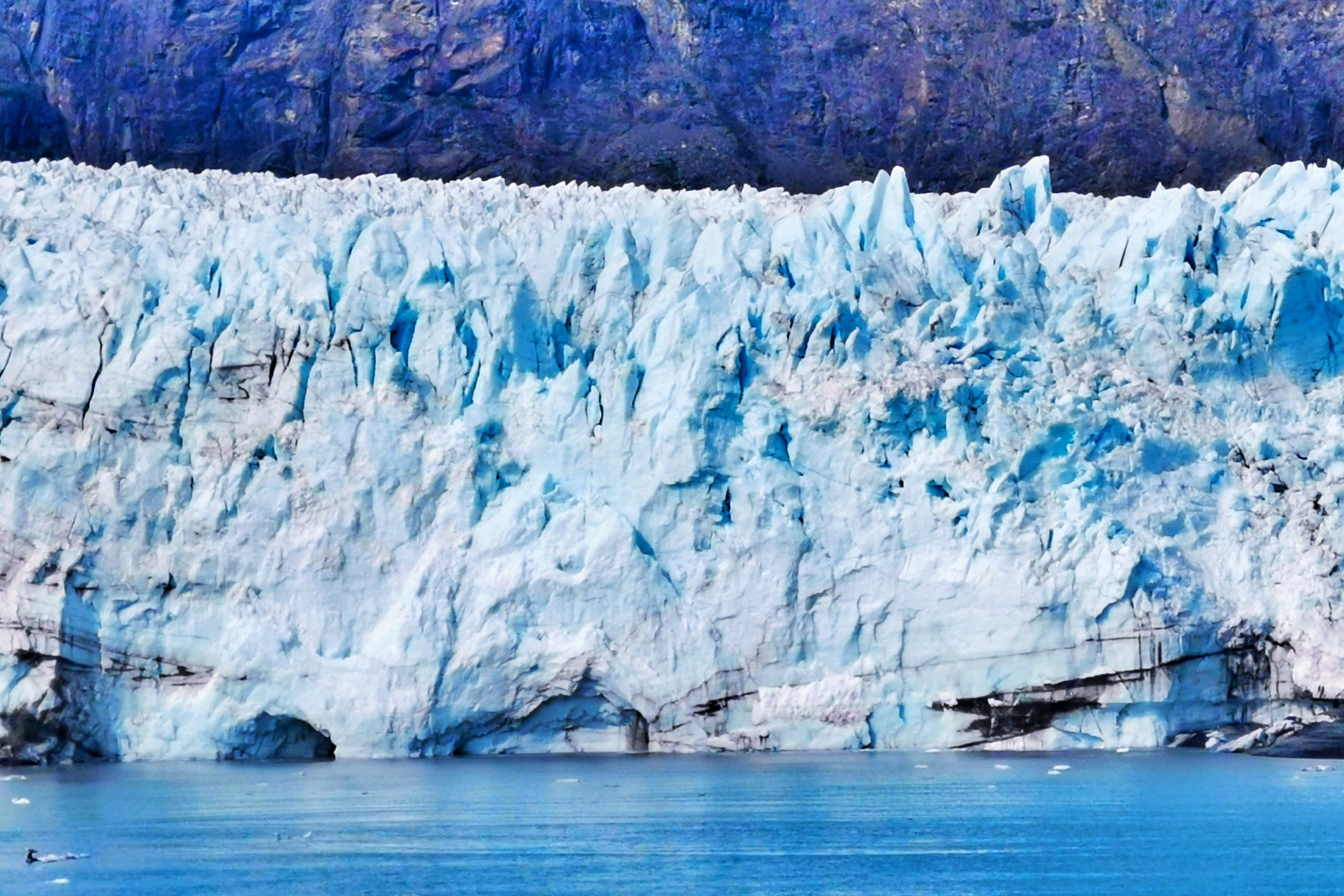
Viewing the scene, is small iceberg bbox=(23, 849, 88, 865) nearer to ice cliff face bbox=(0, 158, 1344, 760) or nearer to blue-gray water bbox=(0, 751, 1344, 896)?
blue-gray water bbox=(0, 751, 1344, 896)

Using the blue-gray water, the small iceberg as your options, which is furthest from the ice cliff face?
the small iceberg

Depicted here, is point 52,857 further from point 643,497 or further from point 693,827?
point 643,497

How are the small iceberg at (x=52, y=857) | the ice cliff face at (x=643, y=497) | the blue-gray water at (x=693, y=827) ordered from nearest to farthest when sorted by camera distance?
1. the blue-gray water at (x=693, y=827)
2. the small iceberg at (x=52, y=857)
3. the ice cliff face at (x=643, y=497)

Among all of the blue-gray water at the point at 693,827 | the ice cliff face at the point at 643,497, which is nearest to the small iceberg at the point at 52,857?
the blue-gray water at the point at 693,827

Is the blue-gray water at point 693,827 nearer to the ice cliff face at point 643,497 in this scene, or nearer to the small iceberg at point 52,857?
the small iceberg at point 52,857

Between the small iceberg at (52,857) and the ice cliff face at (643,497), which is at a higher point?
the ice cliff face at (643,497)

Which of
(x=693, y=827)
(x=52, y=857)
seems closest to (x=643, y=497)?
(x=693, y=827)
